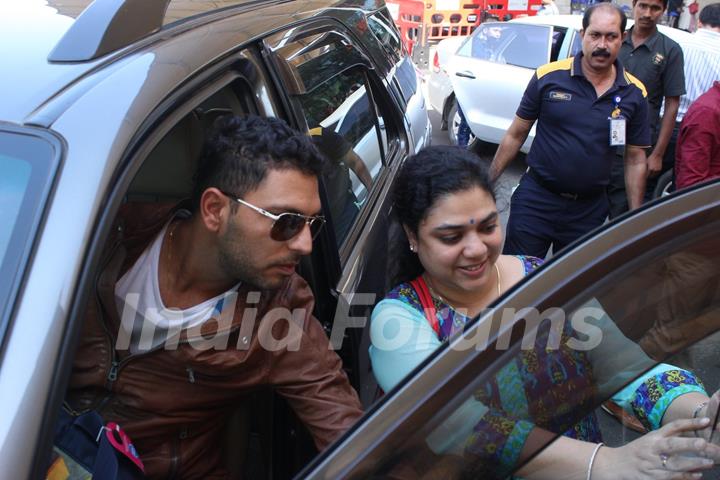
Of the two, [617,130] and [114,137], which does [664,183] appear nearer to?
[617,130]

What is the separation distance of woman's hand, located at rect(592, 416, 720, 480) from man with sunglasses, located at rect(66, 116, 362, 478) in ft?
2.03

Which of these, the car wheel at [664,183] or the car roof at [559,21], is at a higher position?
the car roof at [559,21]

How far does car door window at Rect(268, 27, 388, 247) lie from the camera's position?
7.08ft

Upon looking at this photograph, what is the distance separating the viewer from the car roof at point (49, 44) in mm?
1312

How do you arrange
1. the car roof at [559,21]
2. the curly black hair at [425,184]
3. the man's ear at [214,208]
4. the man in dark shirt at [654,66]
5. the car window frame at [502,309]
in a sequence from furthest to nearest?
the car roof at [559,21]
the man in dark shirt at [654,66]
the curly black hair at [425,184]
the man's ear at [214,208]
the car window frame at [502,309]

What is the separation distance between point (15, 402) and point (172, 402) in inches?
24.7

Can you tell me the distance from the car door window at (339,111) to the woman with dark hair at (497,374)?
43 cm

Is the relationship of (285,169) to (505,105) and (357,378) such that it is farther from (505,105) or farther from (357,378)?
(505,105)

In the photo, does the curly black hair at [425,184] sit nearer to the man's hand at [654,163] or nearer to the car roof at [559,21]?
the man's hand at [654,163]

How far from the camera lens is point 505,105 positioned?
21.1 feet

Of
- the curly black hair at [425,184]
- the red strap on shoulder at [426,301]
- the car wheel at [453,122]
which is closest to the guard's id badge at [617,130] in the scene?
the curly black hair at [425,184]

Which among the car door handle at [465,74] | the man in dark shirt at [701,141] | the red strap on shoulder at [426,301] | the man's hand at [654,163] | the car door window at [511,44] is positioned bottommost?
the car door handle at [465,74]

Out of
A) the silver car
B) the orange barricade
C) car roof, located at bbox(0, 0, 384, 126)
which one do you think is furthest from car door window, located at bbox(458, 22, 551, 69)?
the orange barricade

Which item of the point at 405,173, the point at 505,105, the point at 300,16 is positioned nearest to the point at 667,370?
the point at 405,173
